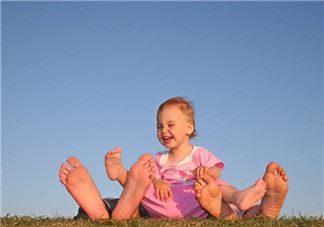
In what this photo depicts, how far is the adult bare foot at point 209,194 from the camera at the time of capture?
536 centimetres

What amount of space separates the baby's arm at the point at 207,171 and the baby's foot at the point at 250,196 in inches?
13.0

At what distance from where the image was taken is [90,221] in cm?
527

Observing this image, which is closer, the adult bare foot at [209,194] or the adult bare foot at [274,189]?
the adult bare foot at [209,194]

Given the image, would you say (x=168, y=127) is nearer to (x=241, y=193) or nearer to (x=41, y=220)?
(x=241, y=193)

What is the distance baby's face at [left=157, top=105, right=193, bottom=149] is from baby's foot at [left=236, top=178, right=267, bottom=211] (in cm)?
105

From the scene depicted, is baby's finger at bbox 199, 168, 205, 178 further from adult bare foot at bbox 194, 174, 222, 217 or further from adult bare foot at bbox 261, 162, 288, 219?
adult bare foot at bbox 261, 162, 288, 219

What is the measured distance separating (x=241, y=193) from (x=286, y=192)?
480 millimetres

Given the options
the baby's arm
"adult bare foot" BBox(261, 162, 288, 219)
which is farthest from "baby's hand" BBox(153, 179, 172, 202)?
"adult bare foot" BBox(261, 162, 288, 219)

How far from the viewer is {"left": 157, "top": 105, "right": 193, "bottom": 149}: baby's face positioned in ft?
20.7

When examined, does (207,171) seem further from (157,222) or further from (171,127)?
(171,127)

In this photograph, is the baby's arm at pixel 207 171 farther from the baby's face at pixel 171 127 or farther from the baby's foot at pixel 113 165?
the baby's foot at pixel 113 165

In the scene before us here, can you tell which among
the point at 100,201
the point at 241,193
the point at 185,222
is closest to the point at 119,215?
the point at 100,201

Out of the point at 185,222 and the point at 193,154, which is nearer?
the point at 185,222

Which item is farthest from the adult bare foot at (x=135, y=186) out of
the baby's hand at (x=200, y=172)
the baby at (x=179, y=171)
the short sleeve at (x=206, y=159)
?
the short sleeve at (x=206, y=159)
